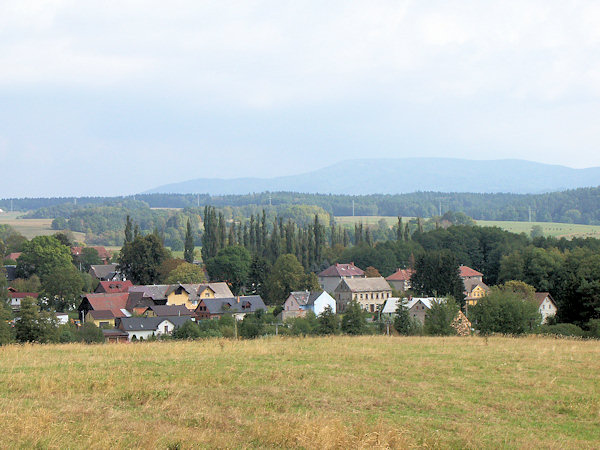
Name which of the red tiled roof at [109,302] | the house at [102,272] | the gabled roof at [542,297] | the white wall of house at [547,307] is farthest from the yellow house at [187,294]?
the white wall of house at [547,307]

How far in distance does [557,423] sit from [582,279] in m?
31.1

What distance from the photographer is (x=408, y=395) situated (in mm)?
13453

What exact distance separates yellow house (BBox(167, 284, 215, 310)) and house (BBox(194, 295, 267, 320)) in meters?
4.60

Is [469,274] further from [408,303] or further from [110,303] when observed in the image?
[110,303]

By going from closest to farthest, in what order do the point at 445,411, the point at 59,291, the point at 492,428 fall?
the point at 492,428
the point at 445,411
the point at 59,291

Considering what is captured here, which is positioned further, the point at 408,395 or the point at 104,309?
the point at 104,309

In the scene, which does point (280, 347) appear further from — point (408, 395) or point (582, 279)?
point (582, 279)

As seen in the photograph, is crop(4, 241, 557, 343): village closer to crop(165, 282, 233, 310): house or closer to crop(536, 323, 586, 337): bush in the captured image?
crop(165, 282, 233, 310): house

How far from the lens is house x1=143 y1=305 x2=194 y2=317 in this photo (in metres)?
68.8

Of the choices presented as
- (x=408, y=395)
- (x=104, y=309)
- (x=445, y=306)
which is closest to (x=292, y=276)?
(x=104, y=309)

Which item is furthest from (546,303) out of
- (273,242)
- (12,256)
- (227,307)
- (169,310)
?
(12,256)

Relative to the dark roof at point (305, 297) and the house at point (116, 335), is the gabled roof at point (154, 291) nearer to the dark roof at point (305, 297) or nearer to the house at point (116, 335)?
the dark roof at point (305, 297)

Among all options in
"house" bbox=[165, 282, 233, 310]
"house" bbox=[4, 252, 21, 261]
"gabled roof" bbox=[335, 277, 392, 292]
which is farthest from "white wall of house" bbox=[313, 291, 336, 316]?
"house" bbox=[4, 252, 21, 261]

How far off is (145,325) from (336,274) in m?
39.9
